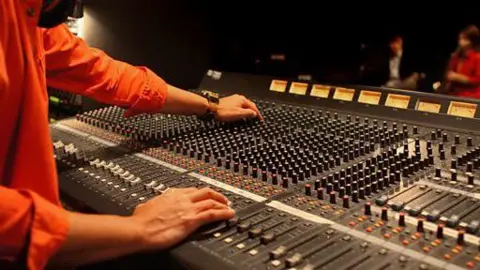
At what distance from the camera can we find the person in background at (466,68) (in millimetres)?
4980

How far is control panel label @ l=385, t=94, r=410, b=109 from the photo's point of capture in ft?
7.11

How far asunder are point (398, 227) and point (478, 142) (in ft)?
2.54

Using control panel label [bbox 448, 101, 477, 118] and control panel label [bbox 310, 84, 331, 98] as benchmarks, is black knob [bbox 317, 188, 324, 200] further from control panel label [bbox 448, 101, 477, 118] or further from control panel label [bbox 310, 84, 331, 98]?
control panel label [bbox 310, 84, 331, 98]

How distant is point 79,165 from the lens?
5.84ft

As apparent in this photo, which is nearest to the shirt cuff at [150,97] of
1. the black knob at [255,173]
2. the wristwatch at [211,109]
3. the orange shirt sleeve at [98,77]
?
the orange shirt sleeve at [98,77]

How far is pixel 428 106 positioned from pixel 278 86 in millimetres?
768

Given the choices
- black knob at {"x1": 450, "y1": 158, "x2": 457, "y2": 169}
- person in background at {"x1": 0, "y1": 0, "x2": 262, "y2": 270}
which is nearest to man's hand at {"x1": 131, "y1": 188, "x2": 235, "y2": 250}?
person in background at {"x1": 0, "y1": 0, "x2": 262, "y2": 270}

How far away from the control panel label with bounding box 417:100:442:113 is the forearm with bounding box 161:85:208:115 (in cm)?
86

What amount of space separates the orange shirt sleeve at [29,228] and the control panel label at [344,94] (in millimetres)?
1570

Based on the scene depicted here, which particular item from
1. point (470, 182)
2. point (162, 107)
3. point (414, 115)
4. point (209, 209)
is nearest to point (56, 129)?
point (162, 107)

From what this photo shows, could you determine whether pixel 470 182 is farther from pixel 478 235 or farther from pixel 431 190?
pixel 478 235

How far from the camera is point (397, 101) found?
2.19 metres

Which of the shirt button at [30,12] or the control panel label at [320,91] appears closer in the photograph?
the shirt button at [30,12]

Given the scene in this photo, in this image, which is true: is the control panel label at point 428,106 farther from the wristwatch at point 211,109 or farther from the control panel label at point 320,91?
the wristwatch at point 211,109
